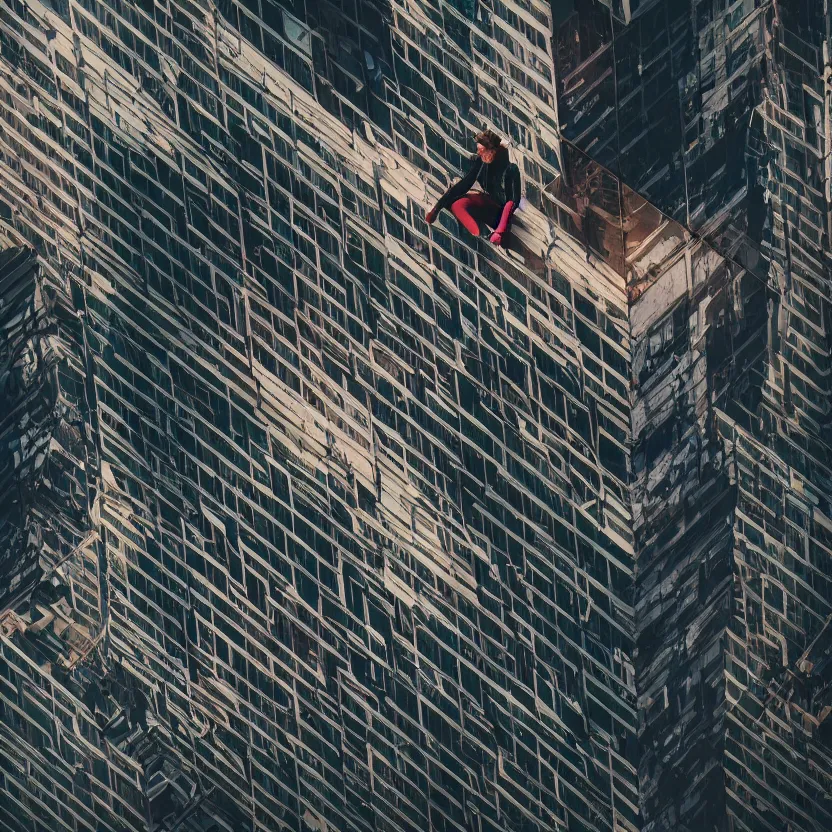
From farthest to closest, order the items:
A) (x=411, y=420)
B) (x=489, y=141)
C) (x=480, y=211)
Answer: (x=411, y=420)
(x=480, y=211)
(x=489, y=141)

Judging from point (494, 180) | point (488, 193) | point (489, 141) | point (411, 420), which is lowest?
point (411, 420)

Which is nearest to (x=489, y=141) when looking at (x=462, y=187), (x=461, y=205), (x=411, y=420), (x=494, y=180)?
(x=494, y=180)

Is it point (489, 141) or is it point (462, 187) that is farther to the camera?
point (462, 187)

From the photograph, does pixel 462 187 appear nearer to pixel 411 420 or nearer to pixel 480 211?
pixel 480 211

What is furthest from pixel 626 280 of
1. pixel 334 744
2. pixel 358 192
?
pixel 334 744

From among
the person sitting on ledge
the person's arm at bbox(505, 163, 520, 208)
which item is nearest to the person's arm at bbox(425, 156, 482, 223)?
the person sitting on ledge

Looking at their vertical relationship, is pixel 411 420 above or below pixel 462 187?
below

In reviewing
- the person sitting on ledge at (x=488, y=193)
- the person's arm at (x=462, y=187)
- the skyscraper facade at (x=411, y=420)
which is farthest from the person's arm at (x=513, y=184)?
the person's arm at (x=462, y=187)

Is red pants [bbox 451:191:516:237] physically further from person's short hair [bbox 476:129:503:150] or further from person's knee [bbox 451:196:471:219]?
person's short hair [bbox 476:129:503:150]
